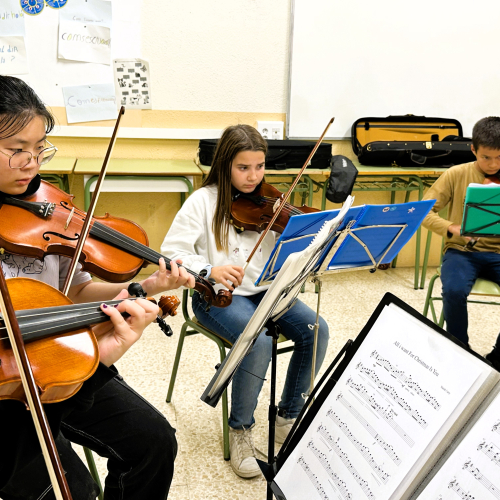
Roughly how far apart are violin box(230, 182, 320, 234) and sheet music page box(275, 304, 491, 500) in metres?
0.88

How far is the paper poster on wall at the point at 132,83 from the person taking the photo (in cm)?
290

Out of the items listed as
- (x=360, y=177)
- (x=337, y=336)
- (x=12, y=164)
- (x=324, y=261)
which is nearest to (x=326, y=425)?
(x=324, y=261)

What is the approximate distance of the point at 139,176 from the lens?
9.05 feet

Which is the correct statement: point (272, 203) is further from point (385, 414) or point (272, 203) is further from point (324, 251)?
point (385, 414)

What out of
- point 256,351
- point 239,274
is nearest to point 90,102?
point 239,274

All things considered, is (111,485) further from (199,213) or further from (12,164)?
(199,213)

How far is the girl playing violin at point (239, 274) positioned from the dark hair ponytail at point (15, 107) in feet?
2.22

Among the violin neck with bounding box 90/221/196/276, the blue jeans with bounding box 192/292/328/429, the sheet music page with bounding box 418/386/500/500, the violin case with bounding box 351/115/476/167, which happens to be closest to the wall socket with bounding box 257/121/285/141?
the violin case with bounding box 351/115/476/167

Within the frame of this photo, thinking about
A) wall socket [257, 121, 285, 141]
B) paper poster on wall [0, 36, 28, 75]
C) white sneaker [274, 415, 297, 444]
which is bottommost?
white sneaker [274, 415, 297, 444]

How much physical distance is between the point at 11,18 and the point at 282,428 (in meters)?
2.57

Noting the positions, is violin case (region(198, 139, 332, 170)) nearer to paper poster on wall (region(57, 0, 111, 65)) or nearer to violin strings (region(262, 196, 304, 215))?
paper poster on wall (region(57, 0, 111, 65))

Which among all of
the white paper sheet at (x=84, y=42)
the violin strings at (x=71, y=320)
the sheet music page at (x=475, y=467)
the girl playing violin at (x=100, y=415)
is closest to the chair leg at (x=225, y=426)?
the girl playing violin at (x=100, y=415)

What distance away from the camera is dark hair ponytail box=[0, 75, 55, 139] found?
42.0 inches

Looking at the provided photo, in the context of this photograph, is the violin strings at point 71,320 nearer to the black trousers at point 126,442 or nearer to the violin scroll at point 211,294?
the black trousers at point 126,442
